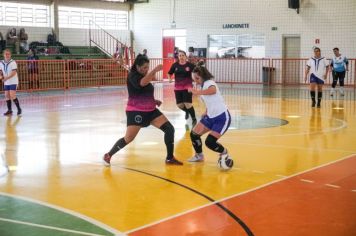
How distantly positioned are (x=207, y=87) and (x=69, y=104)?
40.8ft

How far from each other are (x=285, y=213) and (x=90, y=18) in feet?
104

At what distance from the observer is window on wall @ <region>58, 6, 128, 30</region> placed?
34500mm

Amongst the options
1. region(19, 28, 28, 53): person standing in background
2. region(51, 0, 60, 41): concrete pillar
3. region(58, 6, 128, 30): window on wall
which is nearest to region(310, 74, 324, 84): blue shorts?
region(19, 28, 28, 53): person standing in background

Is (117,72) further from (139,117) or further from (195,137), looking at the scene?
(139,117)

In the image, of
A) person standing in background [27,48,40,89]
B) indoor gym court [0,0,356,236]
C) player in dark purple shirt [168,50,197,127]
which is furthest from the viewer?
person standing in background [27,48,40,89]

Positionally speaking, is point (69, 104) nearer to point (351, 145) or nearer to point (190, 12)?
point (351, 145)

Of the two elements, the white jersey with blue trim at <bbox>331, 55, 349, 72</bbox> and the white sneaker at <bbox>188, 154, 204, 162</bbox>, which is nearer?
the white sneaker at <bbox>188, 154, 204, 162</bbox>

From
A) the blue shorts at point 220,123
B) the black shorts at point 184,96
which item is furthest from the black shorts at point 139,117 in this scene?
the black shorts at point 184,96

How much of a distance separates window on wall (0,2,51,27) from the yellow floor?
14.8m

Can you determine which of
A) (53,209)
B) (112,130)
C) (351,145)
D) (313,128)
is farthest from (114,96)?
(53,209)

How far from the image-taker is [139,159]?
32.9 ft

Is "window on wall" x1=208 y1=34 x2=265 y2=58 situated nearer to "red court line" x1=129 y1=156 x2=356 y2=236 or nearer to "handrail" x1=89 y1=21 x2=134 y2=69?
"handrail" x1=89 y1=21 x2=134 y2=69

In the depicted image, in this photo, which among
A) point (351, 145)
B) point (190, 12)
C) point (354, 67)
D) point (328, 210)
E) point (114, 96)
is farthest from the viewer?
point (190, 12)

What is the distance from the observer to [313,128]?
45.4ft
